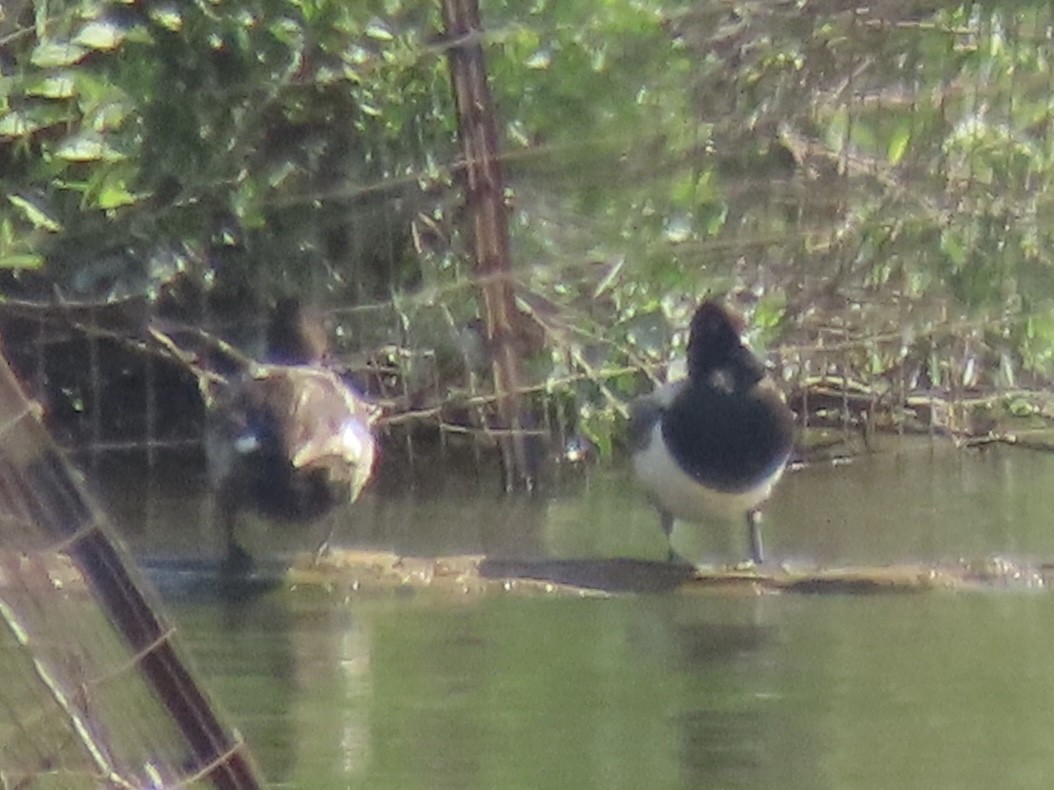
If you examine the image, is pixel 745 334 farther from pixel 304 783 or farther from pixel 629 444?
pixel 304 783

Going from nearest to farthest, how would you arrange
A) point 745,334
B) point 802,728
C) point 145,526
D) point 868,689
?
point 802,728 → point 868,689 → point 145,526 → point 745,334

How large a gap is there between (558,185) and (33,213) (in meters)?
1.81

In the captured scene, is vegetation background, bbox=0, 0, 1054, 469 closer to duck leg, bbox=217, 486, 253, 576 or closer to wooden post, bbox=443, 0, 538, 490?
wooden post, bbox=443, 0, 538, 490

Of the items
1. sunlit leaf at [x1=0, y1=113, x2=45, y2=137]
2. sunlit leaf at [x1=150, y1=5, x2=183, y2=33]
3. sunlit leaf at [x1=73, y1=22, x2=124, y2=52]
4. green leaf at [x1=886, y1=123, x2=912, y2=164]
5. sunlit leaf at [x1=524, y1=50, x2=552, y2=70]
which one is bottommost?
green leaf at [x1=886, y1=123, x2=912, y2=164]

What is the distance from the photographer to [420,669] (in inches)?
223

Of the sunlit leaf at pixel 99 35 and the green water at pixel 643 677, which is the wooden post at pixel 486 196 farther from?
the sunlit leaf at pixel 99 35

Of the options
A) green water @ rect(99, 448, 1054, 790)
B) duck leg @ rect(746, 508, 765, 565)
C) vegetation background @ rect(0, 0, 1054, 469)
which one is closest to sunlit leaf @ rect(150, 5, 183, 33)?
vegetation background @ rect(0, 0, 1054, 469)

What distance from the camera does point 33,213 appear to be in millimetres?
7637

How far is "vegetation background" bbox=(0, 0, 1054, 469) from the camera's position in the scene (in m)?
7.37

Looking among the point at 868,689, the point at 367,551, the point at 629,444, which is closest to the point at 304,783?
the point at 868,689

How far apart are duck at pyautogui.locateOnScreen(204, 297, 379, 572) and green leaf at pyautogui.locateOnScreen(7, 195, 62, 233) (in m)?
0.92

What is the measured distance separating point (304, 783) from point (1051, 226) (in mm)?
4205

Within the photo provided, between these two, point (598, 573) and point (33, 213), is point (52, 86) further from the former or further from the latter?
point (598, 573)

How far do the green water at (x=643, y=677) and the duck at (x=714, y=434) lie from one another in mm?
187
